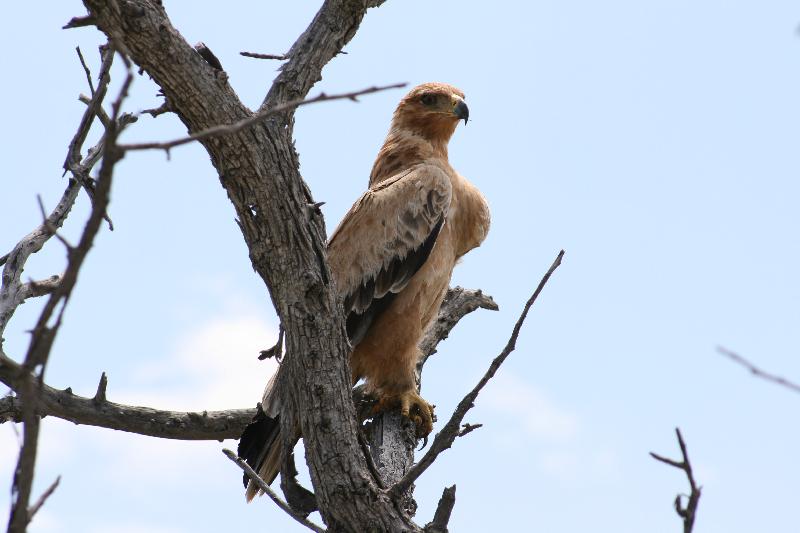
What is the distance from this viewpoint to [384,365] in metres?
5.59

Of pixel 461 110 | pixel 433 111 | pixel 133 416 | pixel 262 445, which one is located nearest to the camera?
pixel 262 445

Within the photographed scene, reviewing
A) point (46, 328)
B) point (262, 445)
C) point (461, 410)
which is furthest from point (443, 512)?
point (46, 328)

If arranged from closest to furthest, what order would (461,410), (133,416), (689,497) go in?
(689,497) → (461,410) → (133,416)

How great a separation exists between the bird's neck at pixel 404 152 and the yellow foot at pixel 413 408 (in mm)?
1571

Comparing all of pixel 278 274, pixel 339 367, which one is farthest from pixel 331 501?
pixel 278 274

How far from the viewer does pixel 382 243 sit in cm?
575

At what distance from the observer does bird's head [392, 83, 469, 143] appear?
6.54 metres

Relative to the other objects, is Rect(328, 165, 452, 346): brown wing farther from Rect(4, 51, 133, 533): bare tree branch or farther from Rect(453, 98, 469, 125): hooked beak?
Rect(4, 51, 133, 533): bare tree branch

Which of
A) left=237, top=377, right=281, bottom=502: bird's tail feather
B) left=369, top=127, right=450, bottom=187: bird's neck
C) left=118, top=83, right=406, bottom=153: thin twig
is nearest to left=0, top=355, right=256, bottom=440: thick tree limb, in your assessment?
left=237, top=377, right=281, bottom=502: bird's tail feather

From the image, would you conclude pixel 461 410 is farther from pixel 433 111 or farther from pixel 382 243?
pixel 433 111

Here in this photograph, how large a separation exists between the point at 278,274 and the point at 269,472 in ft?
5.47

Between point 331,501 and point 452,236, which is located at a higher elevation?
point 452,236

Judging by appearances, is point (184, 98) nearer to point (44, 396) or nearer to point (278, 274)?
point (278, 274)

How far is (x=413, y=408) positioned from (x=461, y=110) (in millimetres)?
2109
